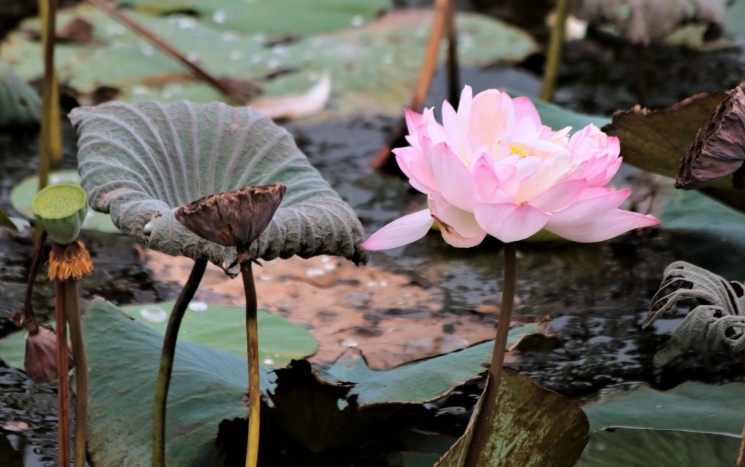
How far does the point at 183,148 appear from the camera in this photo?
948mm

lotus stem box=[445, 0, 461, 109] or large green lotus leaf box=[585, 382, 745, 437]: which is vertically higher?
lotus stem box=[445, 0, 461, 109]

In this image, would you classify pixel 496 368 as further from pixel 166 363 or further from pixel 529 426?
pixel 166 363

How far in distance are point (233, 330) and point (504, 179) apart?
68 cm

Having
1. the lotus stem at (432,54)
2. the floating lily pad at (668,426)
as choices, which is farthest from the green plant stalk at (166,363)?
the lotus stem at (432,54)

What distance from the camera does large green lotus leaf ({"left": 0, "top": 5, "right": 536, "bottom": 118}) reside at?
227 centimetres

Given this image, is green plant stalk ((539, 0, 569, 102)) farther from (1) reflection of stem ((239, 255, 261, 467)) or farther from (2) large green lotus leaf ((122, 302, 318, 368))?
(1) reflection of stem ((239, 255, 261, 467))

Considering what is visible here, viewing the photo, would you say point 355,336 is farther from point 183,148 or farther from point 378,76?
point 378,76

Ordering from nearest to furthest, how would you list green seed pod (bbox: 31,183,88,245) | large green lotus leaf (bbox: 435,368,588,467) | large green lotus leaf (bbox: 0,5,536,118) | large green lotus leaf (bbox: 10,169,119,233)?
1. green seed pod (bbox: 31,183,88,245)
2. large green lotus leaf (bbox: 435,368,588,467)
3. large green lotus leaf (bbox: 10,169,119,233)
4. large green lotus leaf (bbox: 0,5,536,118)

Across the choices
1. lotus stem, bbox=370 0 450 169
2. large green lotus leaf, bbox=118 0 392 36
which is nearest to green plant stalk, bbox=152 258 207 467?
lotus stem, bbox=370 0 450 169

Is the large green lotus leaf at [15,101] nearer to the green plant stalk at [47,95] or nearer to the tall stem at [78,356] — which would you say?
the green plant stalk at [47,95]

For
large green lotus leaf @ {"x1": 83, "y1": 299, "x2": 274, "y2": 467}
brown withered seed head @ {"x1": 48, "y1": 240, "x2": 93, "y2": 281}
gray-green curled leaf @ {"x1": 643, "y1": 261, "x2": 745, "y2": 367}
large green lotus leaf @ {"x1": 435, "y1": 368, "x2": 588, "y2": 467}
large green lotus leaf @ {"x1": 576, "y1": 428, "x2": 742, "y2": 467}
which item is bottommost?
large green lotus leaf @ {"x1": 576, "y1": 428, "x2": 742, "y2": 467}

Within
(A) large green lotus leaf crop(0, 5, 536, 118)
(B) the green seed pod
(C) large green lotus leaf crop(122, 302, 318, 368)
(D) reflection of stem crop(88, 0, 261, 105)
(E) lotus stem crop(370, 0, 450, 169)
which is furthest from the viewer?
(A) large green lotus leaf crop(0, 5, 536, 118)

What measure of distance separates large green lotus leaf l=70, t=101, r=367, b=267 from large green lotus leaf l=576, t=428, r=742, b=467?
1.21 feet

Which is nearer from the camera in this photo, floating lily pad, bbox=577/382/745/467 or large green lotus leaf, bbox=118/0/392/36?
floating lily pad, bbox=577/382/745/467
